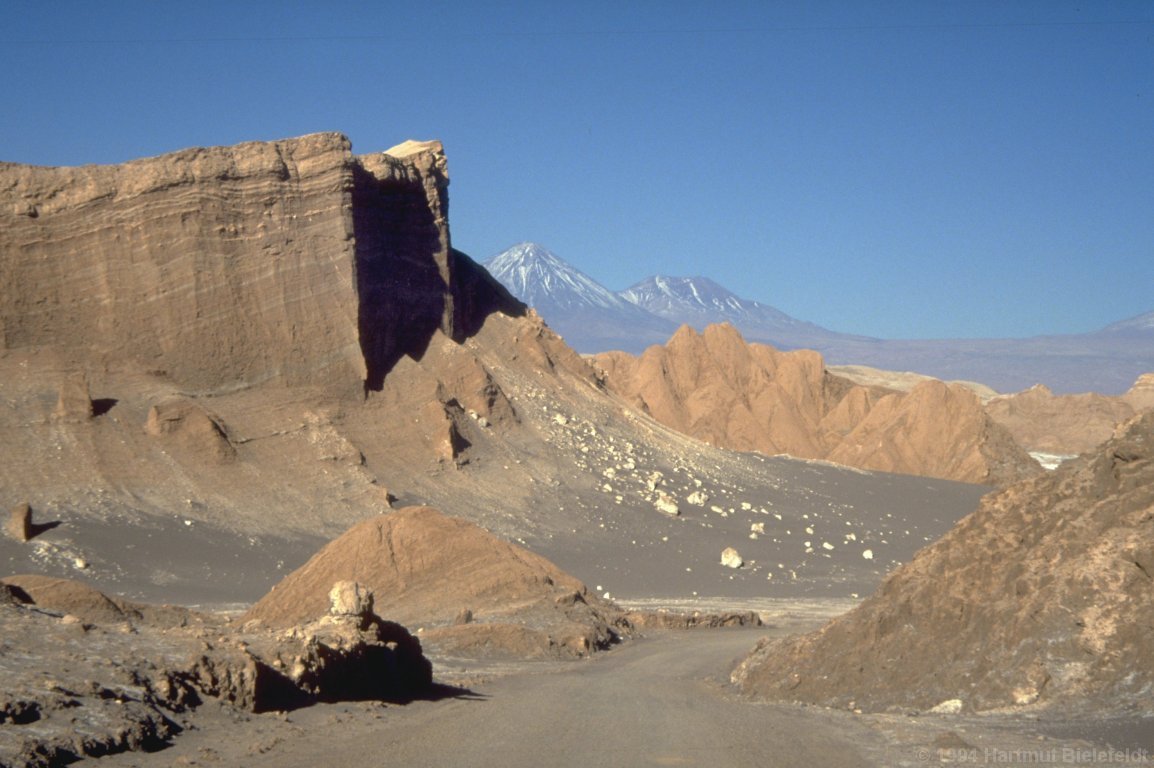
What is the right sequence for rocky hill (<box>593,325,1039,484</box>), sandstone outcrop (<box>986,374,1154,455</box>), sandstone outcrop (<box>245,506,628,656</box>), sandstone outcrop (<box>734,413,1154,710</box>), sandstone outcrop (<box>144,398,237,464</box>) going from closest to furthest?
sandstone outcrop (<box>734,413,1154,710</box>), sandstone outcrop (<box>245,506,628,656</box>), sandstone outcrop (<box>144,398,237,464</box>), rocky hill (<box>593,325,1039,484</box>), sandstone outcrop (<box>986,374,1154,455</box>)

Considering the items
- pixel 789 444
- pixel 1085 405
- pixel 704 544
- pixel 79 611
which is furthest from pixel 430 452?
pixel 1085 405

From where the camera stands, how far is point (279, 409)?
44.8m

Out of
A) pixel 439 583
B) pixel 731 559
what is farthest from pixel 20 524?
pixel 731 559

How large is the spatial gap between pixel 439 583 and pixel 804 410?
215 ft

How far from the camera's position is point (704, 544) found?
47594 millimetres

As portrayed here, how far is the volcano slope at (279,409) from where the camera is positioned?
38531mm

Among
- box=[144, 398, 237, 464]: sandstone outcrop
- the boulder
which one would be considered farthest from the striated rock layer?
the boulder

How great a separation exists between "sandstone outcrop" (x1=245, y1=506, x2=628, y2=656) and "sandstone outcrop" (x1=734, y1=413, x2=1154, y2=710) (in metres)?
9.22

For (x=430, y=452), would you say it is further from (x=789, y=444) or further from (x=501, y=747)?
(x=789, y=444)

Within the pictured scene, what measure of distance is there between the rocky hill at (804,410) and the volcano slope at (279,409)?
2278 cm

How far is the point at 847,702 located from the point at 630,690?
3117 mm

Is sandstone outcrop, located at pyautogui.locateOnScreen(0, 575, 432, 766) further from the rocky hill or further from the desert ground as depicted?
the rocky hill

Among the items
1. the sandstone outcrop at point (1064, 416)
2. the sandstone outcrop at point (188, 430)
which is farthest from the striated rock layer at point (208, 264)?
the sandstone outcrop at point (1064, 416)

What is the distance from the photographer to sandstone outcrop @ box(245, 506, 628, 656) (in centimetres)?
2516
